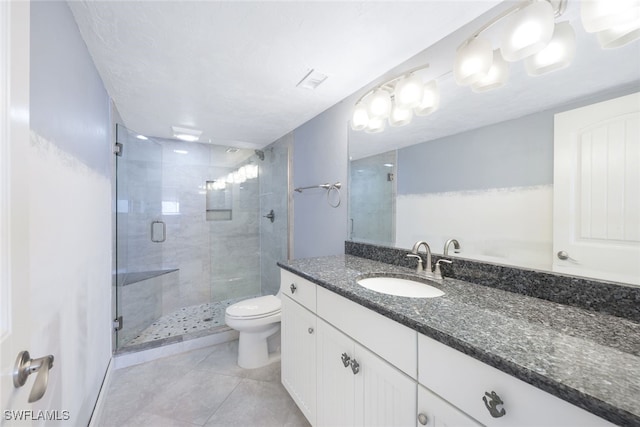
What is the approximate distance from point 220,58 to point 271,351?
2.22 meters

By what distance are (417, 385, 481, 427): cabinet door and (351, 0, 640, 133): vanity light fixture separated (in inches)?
47.0

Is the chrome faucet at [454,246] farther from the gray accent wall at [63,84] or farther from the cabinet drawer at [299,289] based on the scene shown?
the gray accent wall at [63,84]

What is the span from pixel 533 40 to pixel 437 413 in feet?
4.11

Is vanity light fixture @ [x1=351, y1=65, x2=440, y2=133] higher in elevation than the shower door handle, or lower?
higher

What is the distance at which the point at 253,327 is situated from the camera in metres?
1.93

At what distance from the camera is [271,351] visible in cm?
220

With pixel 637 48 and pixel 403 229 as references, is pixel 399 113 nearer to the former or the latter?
pixel 403 229

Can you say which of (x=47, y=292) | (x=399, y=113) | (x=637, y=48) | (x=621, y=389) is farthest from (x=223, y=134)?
(x=621, y=389)

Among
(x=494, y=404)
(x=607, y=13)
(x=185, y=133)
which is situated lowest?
(x=494, y=404)

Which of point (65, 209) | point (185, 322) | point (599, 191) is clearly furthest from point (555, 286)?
point (185, 322)

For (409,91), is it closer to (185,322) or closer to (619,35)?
(619,35)

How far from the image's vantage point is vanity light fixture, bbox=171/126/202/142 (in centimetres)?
255

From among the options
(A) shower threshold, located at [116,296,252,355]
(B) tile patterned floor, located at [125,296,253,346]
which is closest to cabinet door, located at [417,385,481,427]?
(A) shower threshold, located at [116,296,252,355]

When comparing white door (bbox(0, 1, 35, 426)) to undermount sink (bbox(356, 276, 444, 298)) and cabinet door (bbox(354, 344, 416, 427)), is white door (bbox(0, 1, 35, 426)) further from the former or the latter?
undermount sink (bbox(356, 276, 444, 298))
